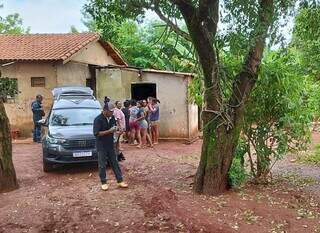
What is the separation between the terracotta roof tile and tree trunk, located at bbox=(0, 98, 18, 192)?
993 centimetres

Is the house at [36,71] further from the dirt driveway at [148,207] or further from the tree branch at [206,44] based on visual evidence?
the tree branch at [206,44]

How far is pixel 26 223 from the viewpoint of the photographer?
332 inches

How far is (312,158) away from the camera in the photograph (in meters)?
16.0

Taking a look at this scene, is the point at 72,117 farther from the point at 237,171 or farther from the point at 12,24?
the point at 12,24

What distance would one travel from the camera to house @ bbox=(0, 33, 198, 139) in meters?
19.2

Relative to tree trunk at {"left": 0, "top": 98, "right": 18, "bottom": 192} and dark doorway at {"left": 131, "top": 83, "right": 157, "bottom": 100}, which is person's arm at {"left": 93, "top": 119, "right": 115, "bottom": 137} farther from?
dark doorway at {"left": 131, "top": 83, "right": 157, "bottom": 100}

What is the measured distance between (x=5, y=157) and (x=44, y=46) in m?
12.7

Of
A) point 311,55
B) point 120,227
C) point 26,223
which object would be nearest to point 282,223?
point 120,227

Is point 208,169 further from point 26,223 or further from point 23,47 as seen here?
point 23,47

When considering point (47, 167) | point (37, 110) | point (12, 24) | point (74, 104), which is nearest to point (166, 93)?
point (37, 110)

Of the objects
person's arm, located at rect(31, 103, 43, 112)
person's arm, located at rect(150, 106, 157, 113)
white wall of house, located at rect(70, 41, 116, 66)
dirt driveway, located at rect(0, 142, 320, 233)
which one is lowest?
dirt driveway, located at rect(0, 142, 320, 233)

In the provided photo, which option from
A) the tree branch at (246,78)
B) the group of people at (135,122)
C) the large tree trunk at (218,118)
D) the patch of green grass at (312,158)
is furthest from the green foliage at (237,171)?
the patch of green grass at (312,158)

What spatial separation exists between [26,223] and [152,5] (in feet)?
15.8

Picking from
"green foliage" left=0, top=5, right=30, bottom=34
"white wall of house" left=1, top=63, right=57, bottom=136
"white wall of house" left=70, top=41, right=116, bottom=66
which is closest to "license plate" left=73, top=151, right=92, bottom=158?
"white wall of house" left=1, top=63, right=57, bottom=136
